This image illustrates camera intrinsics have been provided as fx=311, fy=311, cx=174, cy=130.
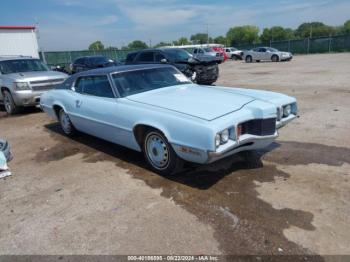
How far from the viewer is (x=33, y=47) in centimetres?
1983

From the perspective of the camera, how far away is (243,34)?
12244 centimetres

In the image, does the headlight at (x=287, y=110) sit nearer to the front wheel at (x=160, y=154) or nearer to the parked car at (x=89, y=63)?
the front wheel at (x=160, y=154)

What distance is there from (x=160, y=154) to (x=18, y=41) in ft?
61.0

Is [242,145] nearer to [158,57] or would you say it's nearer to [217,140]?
[217,140]

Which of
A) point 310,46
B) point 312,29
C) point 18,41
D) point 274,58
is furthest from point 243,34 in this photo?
point 18,41

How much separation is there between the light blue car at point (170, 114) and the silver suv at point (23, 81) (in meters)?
3.28

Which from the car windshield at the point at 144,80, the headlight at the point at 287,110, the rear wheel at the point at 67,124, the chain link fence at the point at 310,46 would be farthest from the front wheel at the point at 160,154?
the chain link fence at the point at 310,46

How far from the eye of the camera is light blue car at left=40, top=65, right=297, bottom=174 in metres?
3.51

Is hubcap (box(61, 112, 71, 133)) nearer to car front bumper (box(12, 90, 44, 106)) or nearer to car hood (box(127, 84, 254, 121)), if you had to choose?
car hood (box(127, 84, 254, 121))

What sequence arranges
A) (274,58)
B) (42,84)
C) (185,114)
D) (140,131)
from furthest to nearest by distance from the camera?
1. (274,58)
2. (42,84)
3. (140,131)
4. (185,114)

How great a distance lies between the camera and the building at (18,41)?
61.1 feet

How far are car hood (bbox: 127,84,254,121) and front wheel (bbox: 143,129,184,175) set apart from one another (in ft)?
1.37

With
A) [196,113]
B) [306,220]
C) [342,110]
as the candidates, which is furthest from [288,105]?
[342,110]

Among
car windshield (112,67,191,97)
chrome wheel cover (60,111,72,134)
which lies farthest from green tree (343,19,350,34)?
chrome wheel cover (60,111,72,134)
